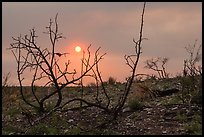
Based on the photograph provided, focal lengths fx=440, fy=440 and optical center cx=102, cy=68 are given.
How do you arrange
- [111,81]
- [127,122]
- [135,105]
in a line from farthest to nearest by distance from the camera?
[111,81] → [135,105] → [127,122]

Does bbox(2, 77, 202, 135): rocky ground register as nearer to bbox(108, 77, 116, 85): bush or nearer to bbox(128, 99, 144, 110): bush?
bbox(128, 99, 144, 110): bush

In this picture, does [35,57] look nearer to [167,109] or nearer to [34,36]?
[34,36]

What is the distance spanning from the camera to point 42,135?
10.5 meters

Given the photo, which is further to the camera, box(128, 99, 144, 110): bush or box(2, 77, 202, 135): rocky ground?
box(128, 99, 144, 110): bush

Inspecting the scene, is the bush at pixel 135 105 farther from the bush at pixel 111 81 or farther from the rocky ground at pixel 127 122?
the bush at pixel 111 81

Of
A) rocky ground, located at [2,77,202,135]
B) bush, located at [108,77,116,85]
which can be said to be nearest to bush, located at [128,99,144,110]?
rocky ground, located at [2,77,202,135]

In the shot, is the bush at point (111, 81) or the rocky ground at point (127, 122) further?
the bush at point (111, 81)

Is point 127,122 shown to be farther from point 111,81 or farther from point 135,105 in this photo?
point 111,81

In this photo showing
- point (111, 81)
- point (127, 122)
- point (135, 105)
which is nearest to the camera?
point (127, 122)

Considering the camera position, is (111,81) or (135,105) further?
(111,81)

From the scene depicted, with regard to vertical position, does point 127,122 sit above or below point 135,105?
below

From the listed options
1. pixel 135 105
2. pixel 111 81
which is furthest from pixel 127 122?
pixel 111 81

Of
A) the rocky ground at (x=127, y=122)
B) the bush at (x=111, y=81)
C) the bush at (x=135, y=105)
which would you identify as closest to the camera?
the rocky ground at (x=127, y=122)

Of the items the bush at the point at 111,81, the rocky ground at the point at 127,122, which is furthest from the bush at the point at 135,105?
the bush at the point at 111,81
